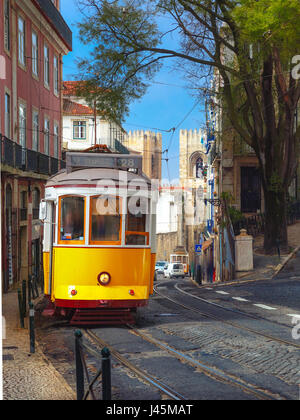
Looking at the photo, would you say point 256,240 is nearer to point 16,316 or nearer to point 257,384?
point 16,316

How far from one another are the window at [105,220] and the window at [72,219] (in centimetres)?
21

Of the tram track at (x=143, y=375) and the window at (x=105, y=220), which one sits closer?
the tram track at (x=143, y=375)

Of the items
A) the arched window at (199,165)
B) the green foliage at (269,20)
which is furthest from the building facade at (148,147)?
the green foliage at (269,20)

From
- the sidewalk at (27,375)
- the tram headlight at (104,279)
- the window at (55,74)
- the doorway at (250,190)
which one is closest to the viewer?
the sidewalk at (27,375)

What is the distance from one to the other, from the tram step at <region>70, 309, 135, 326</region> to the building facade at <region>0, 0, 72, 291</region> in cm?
861

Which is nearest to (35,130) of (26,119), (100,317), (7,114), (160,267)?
(26,119)

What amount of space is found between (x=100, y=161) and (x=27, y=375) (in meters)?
5.22

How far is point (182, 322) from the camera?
41.0 ft

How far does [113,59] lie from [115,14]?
1.48 metres

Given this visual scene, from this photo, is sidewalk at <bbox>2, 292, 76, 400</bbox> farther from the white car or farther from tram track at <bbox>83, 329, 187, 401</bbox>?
the white car

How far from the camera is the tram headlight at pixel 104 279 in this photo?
1140cm

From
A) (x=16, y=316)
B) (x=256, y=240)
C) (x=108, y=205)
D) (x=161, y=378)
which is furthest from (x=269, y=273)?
(x=161, y=378)

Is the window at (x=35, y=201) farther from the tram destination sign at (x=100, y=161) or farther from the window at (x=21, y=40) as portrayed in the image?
the tram destination sign at (x=100, y=161)
